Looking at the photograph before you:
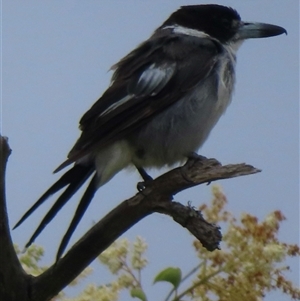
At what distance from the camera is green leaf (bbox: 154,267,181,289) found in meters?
1.21

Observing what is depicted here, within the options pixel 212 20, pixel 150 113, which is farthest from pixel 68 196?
pixel 212 20

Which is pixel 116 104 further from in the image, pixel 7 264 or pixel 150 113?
pixel 7 264

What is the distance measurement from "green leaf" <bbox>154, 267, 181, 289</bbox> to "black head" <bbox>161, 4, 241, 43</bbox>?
1.10 m

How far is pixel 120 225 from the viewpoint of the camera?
4.77 feet

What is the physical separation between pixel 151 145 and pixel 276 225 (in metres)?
0.60

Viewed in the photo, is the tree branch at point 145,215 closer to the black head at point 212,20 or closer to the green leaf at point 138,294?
the green leaf at point 138,294

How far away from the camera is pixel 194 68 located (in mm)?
1808

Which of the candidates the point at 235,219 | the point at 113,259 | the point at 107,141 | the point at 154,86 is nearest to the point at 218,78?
the point at 154,86

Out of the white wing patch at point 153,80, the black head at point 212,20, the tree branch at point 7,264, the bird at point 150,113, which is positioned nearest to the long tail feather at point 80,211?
the bird at point 150,113

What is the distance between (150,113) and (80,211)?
0.33 m

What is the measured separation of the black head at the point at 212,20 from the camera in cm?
214

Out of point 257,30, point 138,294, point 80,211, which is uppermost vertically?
point 257,30

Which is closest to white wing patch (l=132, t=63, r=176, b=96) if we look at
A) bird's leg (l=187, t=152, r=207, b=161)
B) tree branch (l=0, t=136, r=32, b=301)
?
bird's leg (l=187, t=152, r=207, b=161)

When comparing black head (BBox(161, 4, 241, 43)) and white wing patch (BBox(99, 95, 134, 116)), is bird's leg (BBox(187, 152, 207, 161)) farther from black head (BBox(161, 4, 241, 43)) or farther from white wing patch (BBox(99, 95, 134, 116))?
black head (BBox(161, 4, 241, 43))
